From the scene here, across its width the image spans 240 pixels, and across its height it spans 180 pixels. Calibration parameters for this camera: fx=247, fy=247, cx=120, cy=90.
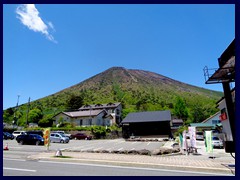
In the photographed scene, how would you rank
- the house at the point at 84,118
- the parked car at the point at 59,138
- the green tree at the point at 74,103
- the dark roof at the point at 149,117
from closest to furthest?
the parked car at the point at 59,138, the dark roof at the point at 149,117, the house at the point at 84,118, the green tree at the point at 74,103

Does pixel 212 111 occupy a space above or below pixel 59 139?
above

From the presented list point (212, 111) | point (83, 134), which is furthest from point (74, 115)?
point (212, 111)

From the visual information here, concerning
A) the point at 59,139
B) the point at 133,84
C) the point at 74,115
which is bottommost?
the point at 59,139

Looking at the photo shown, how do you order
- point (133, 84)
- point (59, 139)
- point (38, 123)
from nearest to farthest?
1. point (59, 139)
2. point (38, 123)
3. point (133, 84)

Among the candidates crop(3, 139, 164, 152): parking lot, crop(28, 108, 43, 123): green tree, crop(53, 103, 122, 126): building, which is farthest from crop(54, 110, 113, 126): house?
crop(3, 139, 164, 152): parking lot

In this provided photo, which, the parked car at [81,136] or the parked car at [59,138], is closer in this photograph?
the parked car at [59,138]

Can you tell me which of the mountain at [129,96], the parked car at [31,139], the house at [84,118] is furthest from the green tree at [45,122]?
the parked car at [31,139]

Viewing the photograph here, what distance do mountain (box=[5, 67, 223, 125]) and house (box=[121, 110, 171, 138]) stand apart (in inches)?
1367

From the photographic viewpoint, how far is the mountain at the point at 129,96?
319 feet

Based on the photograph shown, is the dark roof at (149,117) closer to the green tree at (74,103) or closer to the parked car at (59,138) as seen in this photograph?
the parked car at (59,138)

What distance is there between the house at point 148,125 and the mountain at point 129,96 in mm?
34715

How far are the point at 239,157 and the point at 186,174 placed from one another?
3804 mm
